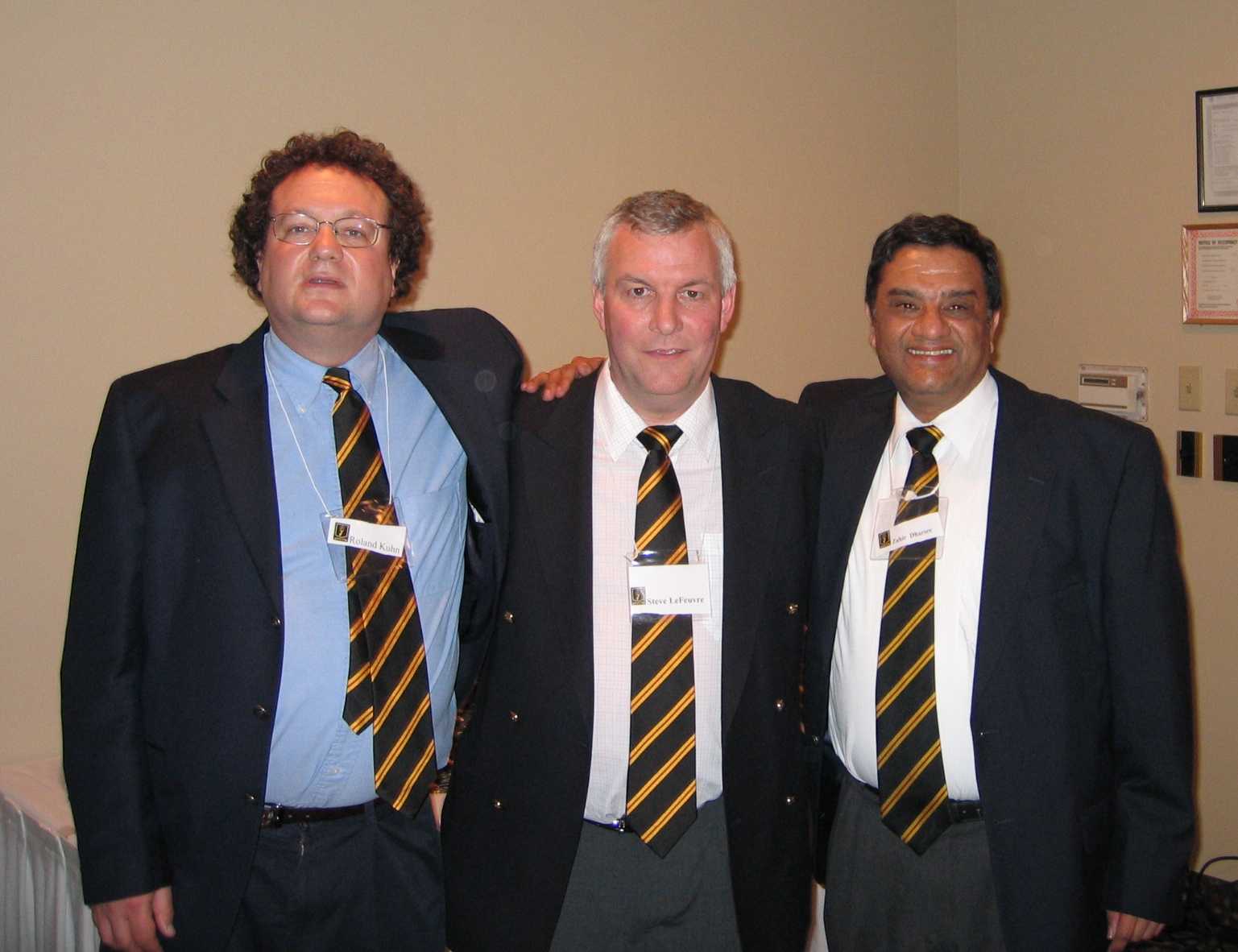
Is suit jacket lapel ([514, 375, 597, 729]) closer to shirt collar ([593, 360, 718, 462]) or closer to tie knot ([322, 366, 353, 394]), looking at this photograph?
shirt collar ([593, 360, 718, 462])

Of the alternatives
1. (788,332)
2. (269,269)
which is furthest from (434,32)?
(788,332)

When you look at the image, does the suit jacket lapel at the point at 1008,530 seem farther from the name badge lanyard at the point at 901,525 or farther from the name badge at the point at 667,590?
the name badge at the point at 667,590

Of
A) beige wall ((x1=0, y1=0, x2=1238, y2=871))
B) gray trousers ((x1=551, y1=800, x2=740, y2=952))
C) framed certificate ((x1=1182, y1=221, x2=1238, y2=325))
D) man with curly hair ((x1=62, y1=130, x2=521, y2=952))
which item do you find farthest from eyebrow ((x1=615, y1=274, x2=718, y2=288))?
framed certificate ((x1=1182, y1=221, x2=1238, y2=325))

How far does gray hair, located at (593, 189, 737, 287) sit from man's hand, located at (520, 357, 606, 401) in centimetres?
21

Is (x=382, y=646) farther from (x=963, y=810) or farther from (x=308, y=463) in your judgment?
(x=963, y=810)

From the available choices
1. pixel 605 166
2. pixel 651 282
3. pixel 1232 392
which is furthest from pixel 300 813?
pixel 1232 392

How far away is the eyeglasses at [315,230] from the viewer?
6.61 feet

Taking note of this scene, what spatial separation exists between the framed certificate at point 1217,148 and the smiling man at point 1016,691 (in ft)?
6.65

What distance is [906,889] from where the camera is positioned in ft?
6.61

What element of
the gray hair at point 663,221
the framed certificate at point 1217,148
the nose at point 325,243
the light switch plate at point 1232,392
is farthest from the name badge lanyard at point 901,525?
the framed certificate at point 1217,148

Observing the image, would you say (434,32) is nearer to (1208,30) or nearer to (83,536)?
(83,536)

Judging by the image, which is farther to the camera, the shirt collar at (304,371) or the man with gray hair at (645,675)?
the shirt collar at (304,371)

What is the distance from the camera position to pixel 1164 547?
6.41 feet

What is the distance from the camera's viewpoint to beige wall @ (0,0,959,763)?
8.70ft
